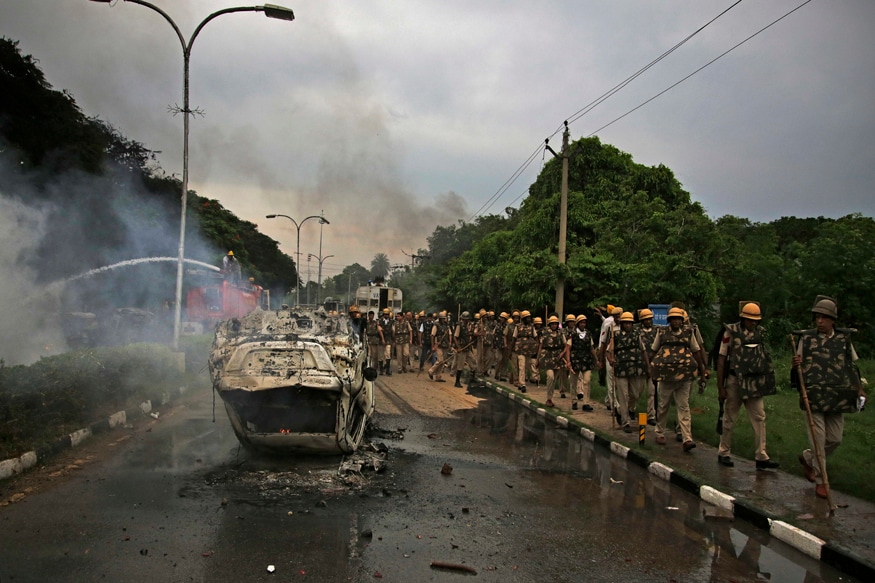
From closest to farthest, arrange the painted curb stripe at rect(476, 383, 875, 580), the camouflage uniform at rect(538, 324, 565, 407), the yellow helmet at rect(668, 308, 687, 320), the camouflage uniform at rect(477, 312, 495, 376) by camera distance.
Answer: the painted curb stripe at rect(476, 383, 875, 580), the yellow helmet at rect(668, 308, 687, 320), the camouflage uniform at rect(538, 324, 565, 407), the camouflage uniform at rect(477, 312, 495, 376)

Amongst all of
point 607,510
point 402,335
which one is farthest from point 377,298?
point 607,510

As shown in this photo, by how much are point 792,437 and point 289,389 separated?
23.7ft

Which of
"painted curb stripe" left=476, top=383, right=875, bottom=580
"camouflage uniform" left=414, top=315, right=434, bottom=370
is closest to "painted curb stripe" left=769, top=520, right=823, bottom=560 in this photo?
"painted curb stripe" left=476, top=383, right=875, bottom=580

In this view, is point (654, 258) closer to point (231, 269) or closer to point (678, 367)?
point (678, 367)

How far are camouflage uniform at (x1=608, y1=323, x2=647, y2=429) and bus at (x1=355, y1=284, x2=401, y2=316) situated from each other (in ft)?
86.1

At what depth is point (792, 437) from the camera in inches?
359

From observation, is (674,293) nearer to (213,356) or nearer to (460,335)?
(460,335)

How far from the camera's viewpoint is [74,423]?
8453 millimetres

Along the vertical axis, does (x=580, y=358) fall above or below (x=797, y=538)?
above

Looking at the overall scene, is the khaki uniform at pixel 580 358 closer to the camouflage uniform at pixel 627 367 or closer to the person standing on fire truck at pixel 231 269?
the camouflage uniform at pixel 627 367

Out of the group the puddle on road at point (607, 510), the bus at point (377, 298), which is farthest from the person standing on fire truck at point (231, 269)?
the puddle on road at point (607, 510)

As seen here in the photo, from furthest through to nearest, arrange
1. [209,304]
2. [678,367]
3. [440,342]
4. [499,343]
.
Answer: [209,304]
[440,342]
[499,343]
[678,367]

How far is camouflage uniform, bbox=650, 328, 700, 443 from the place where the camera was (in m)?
8.52

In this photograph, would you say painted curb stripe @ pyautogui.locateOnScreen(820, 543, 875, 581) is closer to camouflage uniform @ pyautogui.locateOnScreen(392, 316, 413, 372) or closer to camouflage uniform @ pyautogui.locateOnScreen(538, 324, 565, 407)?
camouflage uniform @ pyautogui.locateOnScreen(538, 324, 565, 407)
